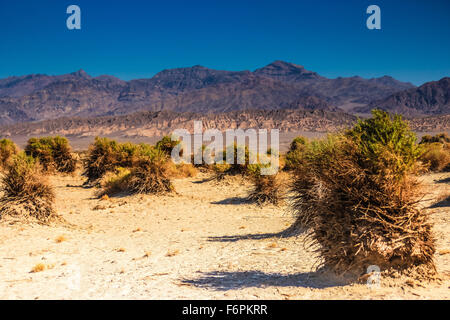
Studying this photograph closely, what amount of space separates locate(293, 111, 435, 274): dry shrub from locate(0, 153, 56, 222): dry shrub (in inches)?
326

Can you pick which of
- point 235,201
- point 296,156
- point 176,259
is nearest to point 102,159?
point 235,201

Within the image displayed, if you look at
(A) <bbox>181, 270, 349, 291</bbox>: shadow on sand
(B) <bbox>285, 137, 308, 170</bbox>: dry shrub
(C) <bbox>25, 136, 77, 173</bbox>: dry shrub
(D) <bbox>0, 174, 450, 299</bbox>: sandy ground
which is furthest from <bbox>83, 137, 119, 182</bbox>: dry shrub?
(A) <bbox>181, 270, 349, 291</bbox>: shadow on sand

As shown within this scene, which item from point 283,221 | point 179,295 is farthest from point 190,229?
point 179,295

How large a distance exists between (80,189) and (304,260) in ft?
50.1

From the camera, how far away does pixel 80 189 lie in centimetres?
1864

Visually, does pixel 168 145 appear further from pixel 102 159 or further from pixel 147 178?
pixel 147 178

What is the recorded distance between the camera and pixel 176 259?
7258 millimetres

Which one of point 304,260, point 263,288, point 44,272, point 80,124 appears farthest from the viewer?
point 80,124

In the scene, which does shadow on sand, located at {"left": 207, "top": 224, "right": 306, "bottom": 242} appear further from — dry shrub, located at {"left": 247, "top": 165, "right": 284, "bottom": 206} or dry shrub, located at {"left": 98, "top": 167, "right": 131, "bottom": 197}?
dry shrub, located at {"left": 98, "top": 167, "right": 131, "bottom": 197}

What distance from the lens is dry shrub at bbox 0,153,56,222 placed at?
953cm

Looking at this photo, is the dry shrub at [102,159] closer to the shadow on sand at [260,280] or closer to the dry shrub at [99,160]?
the dry shrub at [99,160]

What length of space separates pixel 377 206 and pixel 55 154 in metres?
22.2

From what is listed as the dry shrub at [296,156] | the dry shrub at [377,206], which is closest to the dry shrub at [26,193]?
the dry shrub at [296,156]
